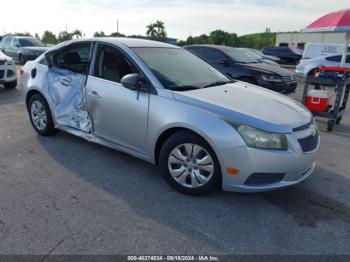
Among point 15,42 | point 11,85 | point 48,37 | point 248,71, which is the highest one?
point 48,37

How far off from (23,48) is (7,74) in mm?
6987

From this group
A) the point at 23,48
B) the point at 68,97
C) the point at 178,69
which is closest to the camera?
the point at 178,69

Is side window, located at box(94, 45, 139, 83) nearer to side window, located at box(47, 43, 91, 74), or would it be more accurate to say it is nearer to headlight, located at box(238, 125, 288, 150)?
side window, located at box(47, 43, 91, 74)

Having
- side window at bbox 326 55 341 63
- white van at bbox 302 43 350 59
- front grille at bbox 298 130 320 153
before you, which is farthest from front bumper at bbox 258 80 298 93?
white van at bbox 302 43 350 59

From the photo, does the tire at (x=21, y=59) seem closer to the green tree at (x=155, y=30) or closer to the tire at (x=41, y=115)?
the tire at (x=41, y=115)

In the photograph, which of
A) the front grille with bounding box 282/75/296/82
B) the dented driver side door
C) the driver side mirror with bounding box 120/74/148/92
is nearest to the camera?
the driver side mirror with bounding box 120/74/148/92

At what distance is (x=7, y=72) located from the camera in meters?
9.02

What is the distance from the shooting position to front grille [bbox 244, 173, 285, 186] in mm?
2938

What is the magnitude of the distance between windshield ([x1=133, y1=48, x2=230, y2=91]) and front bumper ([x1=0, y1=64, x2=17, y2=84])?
21.7 feet

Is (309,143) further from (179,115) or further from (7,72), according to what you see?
(7,72)

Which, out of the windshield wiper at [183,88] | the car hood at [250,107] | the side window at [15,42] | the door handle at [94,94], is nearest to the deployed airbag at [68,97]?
the door handle at [94,94]

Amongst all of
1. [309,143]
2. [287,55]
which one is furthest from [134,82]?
[287,55]

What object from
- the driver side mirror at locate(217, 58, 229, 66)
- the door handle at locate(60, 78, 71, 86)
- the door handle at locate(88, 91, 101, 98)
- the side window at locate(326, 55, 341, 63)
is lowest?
the door handle at locate(88, 91, 101, 98)

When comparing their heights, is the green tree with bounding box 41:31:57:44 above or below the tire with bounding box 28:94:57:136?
above
